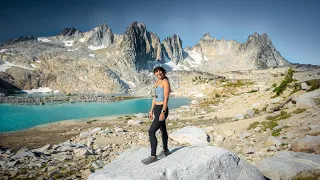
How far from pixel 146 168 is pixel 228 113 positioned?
1170 inches

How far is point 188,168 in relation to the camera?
6.79 metres

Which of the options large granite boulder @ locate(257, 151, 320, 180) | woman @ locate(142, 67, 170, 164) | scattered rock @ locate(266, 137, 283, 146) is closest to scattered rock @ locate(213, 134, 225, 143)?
scattered rock @ locate(266, 137, 283, 146)

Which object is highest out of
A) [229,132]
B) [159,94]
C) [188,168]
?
[159,94]

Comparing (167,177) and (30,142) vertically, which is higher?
(167,177)

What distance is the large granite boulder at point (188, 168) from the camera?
664 centimetres

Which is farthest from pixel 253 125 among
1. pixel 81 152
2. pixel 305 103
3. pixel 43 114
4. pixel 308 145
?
pixel 43 114

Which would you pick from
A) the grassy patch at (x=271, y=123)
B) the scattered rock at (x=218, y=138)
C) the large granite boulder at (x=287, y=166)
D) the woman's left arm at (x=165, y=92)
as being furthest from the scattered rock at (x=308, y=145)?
the woman's left arm at (x=165, y=92)

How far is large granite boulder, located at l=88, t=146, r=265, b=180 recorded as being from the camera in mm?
6645

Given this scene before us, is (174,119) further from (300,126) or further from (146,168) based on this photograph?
(146,168)

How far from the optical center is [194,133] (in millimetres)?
17828

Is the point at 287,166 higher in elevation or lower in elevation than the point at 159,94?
lower

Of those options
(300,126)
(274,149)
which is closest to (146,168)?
(274,149)

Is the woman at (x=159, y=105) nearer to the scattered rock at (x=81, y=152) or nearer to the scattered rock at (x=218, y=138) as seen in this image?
the scattered rock at (x=81, y=152)

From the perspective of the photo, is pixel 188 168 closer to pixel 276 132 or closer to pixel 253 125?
pixel 276 132
